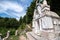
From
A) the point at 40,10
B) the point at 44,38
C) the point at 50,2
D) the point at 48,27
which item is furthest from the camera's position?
the point at 50,2

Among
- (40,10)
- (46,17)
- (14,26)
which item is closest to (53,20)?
(46,17)

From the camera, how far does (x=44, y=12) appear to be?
668 inches

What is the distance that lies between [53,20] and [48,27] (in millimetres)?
1571

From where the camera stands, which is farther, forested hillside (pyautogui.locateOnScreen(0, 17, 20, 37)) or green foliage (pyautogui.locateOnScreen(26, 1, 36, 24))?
forested hillside (pyautogui.locateOnScreen(0, 17, 20, 37))

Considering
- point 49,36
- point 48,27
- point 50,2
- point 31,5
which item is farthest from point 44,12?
point 31,5

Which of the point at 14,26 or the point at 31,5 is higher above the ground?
the point at 31,5

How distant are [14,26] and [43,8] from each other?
21856 millimetres

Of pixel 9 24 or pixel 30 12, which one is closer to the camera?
pixel 30 12

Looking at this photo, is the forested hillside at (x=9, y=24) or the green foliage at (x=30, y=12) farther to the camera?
the forested hillside at (x=9, y=24)

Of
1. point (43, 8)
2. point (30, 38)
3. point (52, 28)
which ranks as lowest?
point (30, 38)

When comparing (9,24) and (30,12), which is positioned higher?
(30,12)

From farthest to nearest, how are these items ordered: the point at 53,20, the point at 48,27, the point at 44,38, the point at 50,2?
the point at 50,2 < the point at 53,20 < the point at 48,27 < the point at 44,38

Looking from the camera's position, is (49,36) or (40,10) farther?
(40,10)

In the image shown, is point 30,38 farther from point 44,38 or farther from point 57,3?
point 57,3
